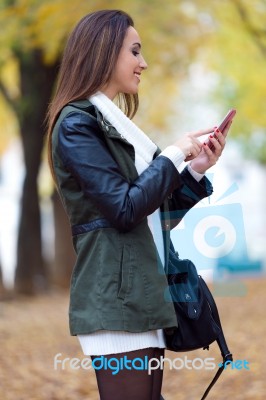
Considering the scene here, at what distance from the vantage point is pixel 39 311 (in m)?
12.4

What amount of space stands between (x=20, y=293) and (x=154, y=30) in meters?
5.54

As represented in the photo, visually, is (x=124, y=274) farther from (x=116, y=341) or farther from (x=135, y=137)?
(x=135, y=137)

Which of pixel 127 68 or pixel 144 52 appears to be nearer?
pixel 127 68

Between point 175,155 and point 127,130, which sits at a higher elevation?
point 127,130

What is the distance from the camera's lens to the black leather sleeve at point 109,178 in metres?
2.33

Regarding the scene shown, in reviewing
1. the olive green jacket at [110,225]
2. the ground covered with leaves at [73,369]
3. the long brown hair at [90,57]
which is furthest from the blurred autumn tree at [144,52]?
the olive green jacket at [110,225]

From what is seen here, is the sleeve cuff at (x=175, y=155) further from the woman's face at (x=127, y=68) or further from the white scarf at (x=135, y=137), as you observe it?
the woman's face at (x=127, y=68)

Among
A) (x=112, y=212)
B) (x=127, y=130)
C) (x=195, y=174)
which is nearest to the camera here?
(x=112, y=212)

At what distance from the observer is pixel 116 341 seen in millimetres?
2408

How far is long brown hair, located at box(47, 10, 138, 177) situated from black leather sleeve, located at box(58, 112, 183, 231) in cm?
15

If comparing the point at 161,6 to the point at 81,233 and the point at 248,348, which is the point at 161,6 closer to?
the point at 248,348

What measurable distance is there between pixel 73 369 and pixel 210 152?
15.2 ft

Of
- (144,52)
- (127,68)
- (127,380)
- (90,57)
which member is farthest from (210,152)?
(144,52)

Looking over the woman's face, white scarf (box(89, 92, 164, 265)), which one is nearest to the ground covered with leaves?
white scarf (box(89, 92, 164, 265))
